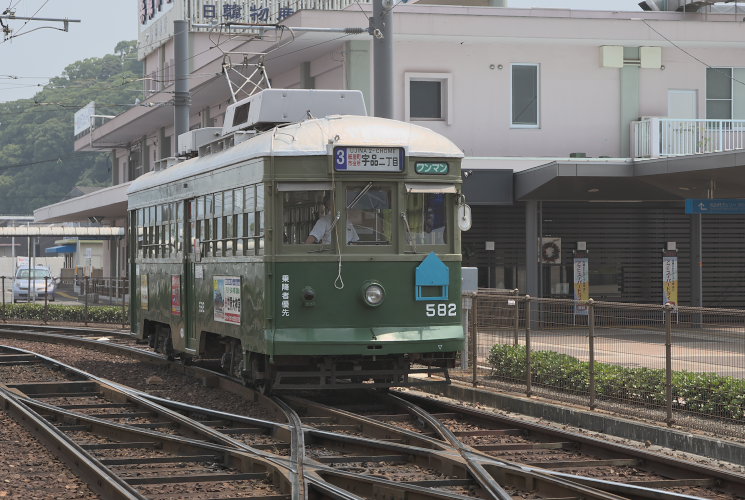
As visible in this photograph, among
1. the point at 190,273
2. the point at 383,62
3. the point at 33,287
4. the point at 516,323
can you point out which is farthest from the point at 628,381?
the point at 33,287

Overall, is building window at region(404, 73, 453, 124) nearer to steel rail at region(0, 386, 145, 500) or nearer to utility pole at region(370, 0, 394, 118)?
utility pole at region(370, 0, 394, 118)

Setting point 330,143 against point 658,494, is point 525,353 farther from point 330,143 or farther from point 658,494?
point 658,494

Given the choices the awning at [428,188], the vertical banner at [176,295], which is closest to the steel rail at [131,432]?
the vertical banner at [176,295]

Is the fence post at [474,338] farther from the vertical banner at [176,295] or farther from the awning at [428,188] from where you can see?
the vertical banner at [176,295]

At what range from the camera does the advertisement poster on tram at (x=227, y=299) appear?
14.5 m

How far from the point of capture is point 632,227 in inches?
1204

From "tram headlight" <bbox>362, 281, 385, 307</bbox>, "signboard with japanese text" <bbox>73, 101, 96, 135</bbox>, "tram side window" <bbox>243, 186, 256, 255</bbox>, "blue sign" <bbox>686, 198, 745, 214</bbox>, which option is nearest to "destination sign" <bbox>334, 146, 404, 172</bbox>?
"tram side window" <bbox>243, 186, 256, 255</bbox>

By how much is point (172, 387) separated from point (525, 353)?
199 inches

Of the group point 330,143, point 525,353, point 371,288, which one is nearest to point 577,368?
point 525,353

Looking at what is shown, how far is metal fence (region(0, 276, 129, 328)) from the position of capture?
3469 centimetres

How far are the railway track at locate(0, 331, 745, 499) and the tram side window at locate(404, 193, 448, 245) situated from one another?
1.86 m

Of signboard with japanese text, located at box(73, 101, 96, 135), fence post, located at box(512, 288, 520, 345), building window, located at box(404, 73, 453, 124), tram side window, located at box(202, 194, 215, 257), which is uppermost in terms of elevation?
signboard with japanese text, located at box(73, 101, 96, 135)

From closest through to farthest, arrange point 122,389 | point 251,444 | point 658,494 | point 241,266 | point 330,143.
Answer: point 658,494
point 251,444
point 330,143
point 241,266
point 122,389

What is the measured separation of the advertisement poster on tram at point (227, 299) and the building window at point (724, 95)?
62.9 feet
